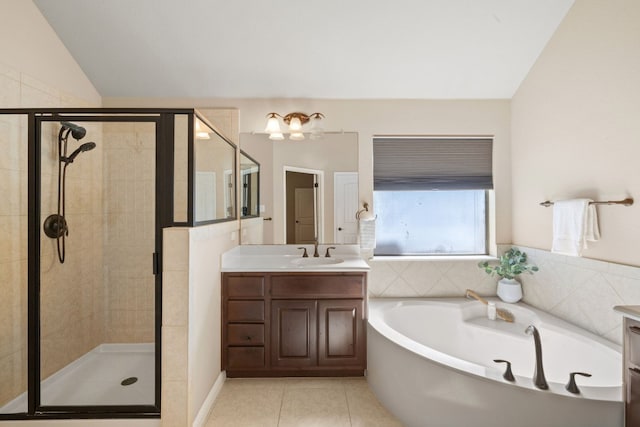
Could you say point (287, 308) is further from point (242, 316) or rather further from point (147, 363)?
point (147, 363)

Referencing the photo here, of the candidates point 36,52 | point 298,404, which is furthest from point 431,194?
point 36,52

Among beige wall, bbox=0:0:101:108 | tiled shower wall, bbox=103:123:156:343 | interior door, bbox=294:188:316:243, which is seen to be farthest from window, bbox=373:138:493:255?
beige wall, bbox=0:0:101:108

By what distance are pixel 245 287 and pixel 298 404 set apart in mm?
875

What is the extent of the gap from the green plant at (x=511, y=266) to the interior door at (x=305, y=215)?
5.17ft

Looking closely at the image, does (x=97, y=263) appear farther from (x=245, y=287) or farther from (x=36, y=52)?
(x=36, y=52)

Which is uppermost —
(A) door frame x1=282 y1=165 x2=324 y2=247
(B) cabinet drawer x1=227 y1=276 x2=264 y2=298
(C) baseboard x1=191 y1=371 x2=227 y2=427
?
(A) door frame x1=282 y1=165 x2=324 y2=247

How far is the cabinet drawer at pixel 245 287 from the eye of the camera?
234 cm

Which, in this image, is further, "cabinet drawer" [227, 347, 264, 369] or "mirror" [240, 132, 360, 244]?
"mirror" [240, 132, 360, 244]

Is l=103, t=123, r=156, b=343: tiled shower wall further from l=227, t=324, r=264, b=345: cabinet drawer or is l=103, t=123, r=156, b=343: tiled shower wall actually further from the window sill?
the window sill

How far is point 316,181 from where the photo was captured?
2.84 m

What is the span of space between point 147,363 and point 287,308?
938 millimetres

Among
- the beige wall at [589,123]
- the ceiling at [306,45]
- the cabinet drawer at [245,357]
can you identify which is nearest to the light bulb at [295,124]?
the ceiling at [306,45]

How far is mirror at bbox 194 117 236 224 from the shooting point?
194 cm

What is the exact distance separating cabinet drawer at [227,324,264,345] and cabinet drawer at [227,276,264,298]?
0.23 m
